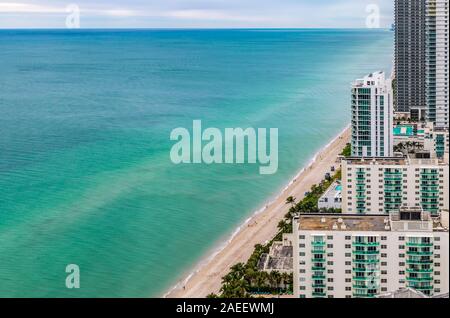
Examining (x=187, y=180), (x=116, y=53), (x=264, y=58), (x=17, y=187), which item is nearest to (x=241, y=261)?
(x=187, y=180)

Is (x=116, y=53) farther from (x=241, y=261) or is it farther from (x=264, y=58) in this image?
(x=241, y=261)

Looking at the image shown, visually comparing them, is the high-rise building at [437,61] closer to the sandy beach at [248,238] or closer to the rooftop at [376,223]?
the sandy beach at [248,238]

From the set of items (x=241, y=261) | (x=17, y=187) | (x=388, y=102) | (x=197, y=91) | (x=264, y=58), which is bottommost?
(x=241, y=261)

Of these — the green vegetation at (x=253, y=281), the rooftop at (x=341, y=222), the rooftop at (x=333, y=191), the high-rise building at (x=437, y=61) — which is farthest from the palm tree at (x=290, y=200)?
the high-rise building at (x=437, y=61)

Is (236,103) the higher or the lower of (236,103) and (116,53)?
the lower

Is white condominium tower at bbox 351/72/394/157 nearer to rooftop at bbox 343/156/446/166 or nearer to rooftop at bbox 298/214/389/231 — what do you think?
rooftop at bbox 343/156/446/166

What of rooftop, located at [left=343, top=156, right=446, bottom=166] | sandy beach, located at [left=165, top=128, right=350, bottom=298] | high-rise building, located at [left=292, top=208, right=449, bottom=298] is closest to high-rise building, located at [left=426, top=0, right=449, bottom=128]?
sandy beach, located at [left=165, top=128, right=350, bottom=298]
